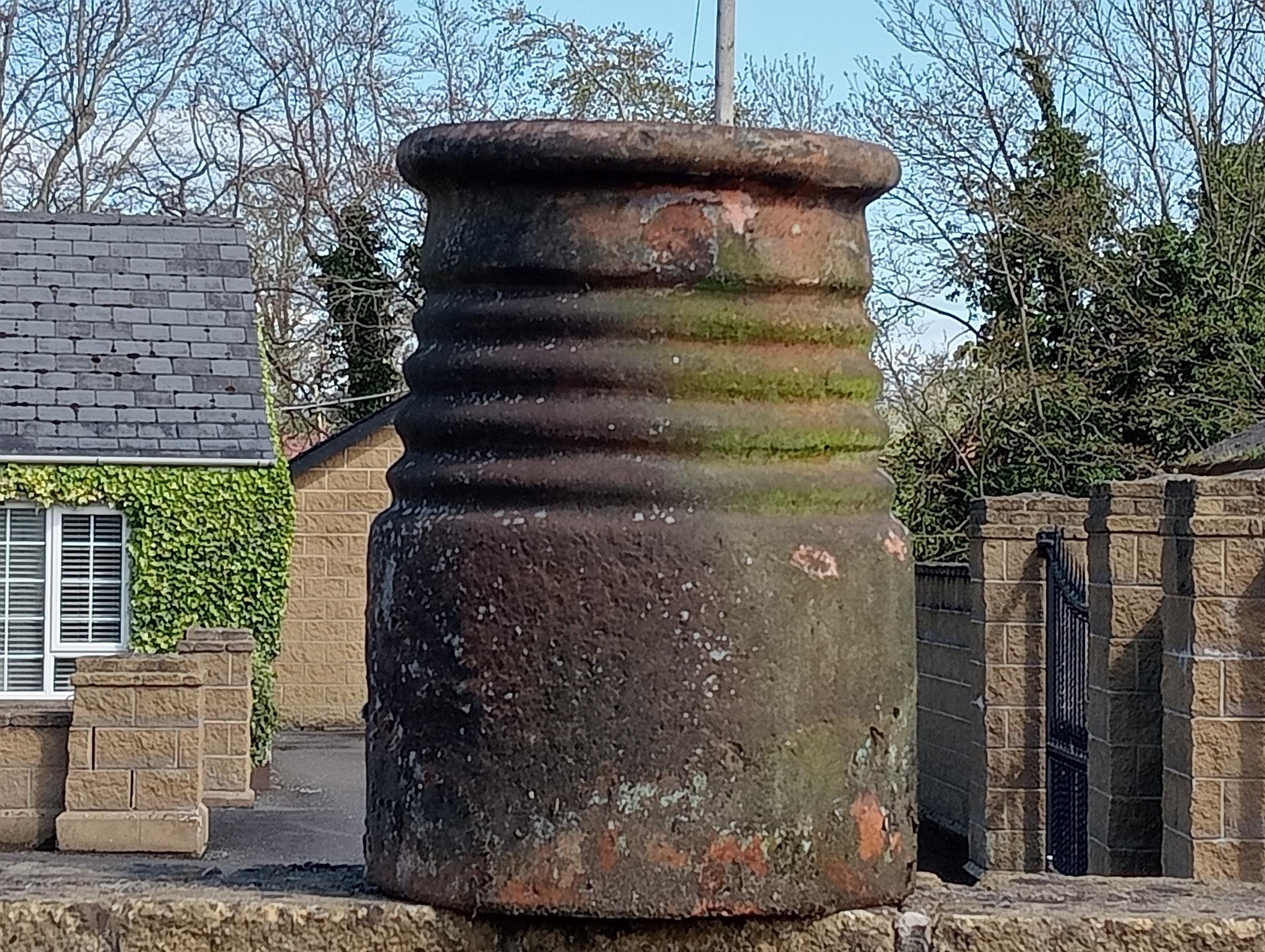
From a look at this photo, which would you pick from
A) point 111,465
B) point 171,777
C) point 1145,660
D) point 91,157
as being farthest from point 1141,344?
point 91,157

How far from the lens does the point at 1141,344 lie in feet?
62.0

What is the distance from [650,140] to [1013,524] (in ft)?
24.1

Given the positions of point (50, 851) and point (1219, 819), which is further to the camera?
point (50, 851)

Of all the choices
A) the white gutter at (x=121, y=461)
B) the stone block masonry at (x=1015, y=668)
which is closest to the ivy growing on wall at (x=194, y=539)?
the white gutter at (x=121, y=461)

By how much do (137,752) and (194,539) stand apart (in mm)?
5186

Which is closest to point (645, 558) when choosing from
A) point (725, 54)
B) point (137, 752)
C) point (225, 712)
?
point (725, 54)

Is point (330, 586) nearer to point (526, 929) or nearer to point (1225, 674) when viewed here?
point (1225, 674)

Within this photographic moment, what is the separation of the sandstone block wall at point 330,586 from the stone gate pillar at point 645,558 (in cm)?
1771

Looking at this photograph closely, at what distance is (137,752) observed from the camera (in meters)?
11.3

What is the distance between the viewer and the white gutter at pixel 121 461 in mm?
16047

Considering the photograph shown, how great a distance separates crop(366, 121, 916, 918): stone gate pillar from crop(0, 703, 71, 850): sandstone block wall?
8.99 metres

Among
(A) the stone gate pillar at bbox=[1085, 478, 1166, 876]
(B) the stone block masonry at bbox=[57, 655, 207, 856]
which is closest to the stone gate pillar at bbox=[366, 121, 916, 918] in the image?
(A) the stone gate pillar at bbox=[1085, 478, 1166, 876]

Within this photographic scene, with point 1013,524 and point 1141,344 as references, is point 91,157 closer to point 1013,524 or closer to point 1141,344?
point 1141,344

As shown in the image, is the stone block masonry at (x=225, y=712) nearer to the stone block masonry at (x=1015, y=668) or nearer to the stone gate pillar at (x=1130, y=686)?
the stone block masonry at (x=1015, y=668)
